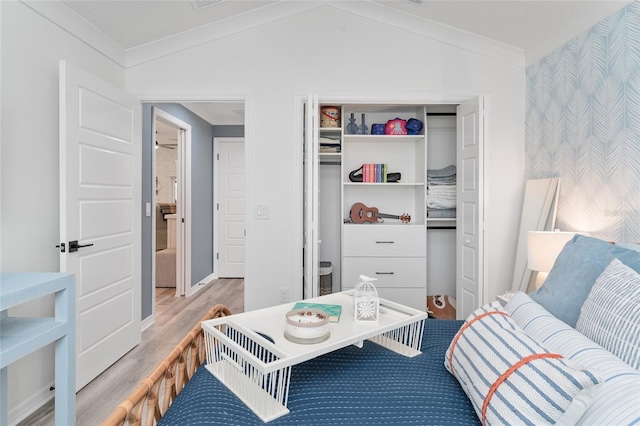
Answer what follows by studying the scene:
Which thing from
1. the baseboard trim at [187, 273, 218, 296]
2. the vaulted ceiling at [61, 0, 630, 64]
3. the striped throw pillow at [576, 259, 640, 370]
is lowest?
the baseboard trim at [187, 273, 218, 296]

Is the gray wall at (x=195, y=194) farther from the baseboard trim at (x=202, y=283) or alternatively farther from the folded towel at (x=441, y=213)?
the folded towel at (x=441, y=213)

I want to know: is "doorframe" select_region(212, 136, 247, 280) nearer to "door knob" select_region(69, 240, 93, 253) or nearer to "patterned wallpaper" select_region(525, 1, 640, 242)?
"door knob" select_region(69, 240, 93, 253)

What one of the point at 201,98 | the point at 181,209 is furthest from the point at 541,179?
the point at 181,209

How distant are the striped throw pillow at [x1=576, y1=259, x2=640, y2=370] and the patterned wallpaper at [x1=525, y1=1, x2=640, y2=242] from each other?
3.59 ft

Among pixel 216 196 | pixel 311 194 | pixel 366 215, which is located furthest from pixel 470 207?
pixel 216 196

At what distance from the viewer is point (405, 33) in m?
3.05

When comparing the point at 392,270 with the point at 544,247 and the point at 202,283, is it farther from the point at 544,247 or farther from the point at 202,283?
the point at 202,283

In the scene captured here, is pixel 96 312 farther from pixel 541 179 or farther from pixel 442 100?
pixel 541 179

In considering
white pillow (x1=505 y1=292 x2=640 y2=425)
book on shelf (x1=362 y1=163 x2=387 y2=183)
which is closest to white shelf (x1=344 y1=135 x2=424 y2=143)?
book on shelf (x1=362 y1=163 x2=387 y2=183)

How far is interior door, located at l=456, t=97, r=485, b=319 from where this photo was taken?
2748 mm

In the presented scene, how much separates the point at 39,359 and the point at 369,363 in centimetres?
203

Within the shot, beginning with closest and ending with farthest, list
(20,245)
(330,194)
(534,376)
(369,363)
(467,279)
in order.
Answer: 1. (534,376)
2. (369,363)
3. (20,245)
4. (467,279)
5. (330,194)

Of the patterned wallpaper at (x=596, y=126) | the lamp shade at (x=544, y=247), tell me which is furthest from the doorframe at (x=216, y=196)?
the lamp shade at (x=544, y=247)

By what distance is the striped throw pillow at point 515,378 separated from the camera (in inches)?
32.6
